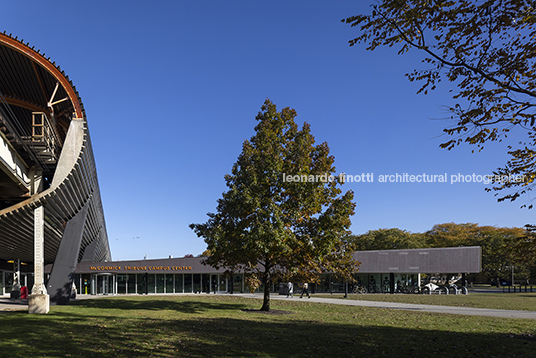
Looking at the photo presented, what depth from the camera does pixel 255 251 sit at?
18.9 meters

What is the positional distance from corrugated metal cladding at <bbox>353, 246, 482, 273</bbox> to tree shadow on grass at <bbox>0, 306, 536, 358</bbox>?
31.9 metres

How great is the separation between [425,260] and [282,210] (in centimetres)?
3059

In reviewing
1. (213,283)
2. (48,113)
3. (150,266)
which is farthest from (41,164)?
(213,283)

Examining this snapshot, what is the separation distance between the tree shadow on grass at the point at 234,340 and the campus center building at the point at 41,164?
17.8ft

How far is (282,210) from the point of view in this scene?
67.6 ft

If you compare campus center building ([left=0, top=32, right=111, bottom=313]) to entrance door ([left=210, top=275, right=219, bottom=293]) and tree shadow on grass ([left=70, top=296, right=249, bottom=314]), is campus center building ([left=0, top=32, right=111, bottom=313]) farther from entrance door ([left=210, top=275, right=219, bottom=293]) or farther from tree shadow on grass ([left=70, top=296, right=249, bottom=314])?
entrance door ([left=210, top=275, right=219, bottom=293])

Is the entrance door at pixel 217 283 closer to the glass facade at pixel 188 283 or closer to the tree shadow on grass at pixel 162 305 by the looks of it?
the glass facade at pixel 188 283

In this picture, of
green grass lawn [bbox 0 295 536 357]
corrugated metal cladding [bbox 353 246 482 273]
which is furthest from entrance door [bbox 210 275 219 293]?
green grass lawn [bbox 0 295 536 357]

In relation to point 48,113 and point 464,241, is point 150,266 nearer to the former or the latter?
point 48,113

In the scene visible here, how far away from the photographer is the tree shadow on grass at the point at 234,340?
32.3 ft

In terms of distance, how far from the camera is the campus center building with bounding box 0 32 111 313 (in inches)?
696

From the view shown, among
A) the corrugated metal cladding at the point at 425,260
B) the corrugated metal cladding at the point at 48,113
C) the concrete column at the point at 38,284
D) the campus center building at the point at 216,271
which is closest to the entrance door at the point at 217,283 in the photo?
the campus center building at the point at 216,271

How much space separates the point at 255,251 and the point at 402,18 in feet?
41.2

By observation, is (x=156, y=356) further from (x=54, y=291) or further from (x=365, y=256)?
(x=365, y=256)
